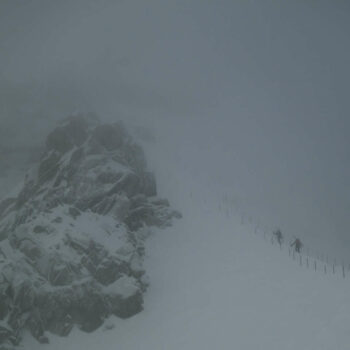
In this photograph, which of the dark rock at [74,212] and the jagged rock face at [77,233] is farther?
the dark rock at [74,212]

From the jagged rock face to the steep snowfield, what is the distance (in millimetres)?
3054

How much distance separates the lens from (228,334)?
61188 mm

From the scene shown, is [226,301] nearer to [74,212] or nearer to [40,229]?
[74,212]

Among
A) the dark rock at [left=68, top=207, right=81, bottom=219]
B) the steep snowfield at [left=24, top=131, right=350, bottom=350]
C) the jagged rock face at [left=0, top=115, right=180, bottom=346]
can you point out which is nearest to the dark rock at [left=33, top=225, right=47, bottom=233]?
the jagged rock face at [left=0, top=115, right=180, bottom=346]

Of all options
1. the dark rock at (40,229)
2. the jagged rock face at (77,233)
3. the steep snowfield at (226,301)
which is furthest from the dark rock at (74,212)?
the steep snowfield at (226,301)

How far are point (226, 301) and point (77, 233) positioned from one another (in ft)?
94.2

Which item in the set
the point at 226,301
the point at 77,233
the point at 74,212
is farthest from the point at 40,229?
the point at 226,301

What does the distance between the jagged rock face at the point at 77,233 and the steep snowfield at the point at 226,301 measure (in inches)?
120

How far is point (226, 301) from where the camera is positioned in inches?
2741

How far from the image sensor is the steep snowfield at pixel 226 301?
57.4 m

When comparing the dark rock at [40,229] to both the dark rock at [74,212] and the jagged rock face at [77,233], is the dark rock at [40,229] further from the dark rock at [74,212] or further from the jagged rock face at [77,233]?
the dark rock at [74,212]

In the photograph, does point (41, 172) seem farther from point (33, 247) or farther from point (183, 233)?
point (183, 233)

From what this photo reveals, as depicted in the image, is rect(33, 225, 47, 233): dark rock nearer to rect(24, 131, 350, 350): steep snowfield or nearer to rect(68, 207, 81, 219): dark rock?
rect(68, 207, 81, 219): dark rock

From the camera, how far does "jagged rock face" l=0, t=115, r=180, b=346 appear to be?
232 feet
